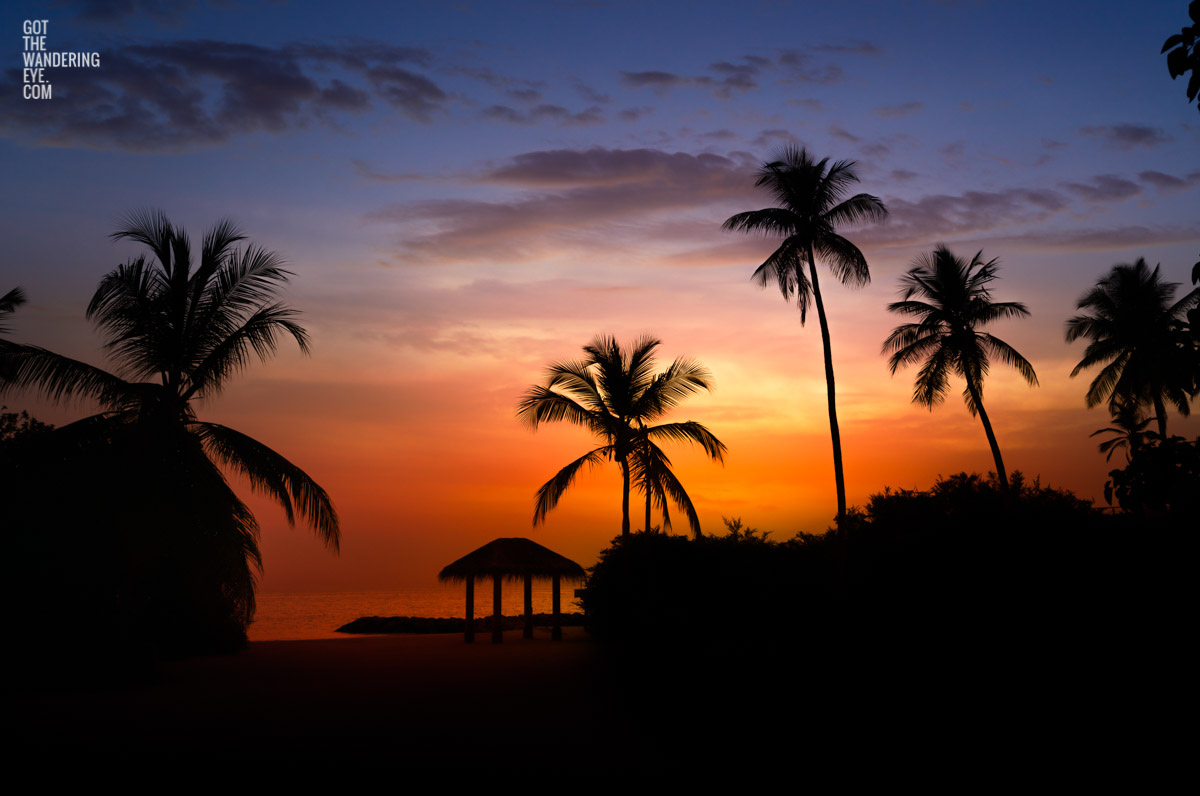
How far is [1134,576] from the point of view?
902 centimetres

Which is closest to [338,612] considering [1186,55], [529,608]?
[529,608]

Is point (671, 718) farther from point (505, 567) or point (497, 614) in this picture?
point (497, 614)

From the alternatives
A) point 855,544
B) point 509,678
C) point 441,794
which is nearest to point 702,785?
point 441,794

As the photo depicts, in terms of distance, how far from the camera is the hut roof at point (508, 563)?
66.2ft

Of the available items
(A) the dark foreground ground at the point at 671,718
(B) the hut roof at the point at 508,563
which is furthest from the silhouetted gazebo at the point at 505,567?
(A) the dark foreground ground at the point at 671,718

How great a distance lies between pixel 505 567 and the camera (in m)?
20.1

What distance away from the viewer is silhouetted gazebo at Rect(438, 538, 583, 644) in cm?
2021

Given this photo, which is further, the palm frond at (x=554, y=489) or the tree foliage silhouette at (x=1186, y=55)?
the palm frond at (x=554, y=489)

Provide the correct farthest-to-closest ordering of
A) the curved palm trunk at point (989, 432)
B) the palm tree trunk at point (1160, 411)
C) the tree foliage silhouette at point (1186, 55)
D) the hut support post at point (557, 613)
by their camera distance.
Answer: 1. the palm tree trunk at point (1160, 411)
2. the curved palm trunk at point (989, 432)
3. the hut support post at point (557, 613)
4. the tree foliage silhouette at point (1186, 55)

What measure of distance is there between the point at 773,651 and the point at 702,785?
1419mm

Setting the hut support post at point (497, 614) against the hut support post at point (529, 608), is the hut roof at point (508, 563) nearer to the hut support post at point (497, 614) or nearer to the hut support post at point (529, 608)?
the hut support post at point (497, 614)

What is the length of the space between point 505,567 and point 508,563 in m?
0.13

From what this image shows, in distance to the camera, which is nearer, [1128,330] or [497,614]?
[497,614]

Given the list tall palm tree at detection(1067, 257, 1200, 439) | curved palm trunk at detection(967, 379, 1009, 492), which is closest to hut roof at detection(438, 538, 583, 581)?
curved palm trunk at detection(967, 379, 1009, 492)
